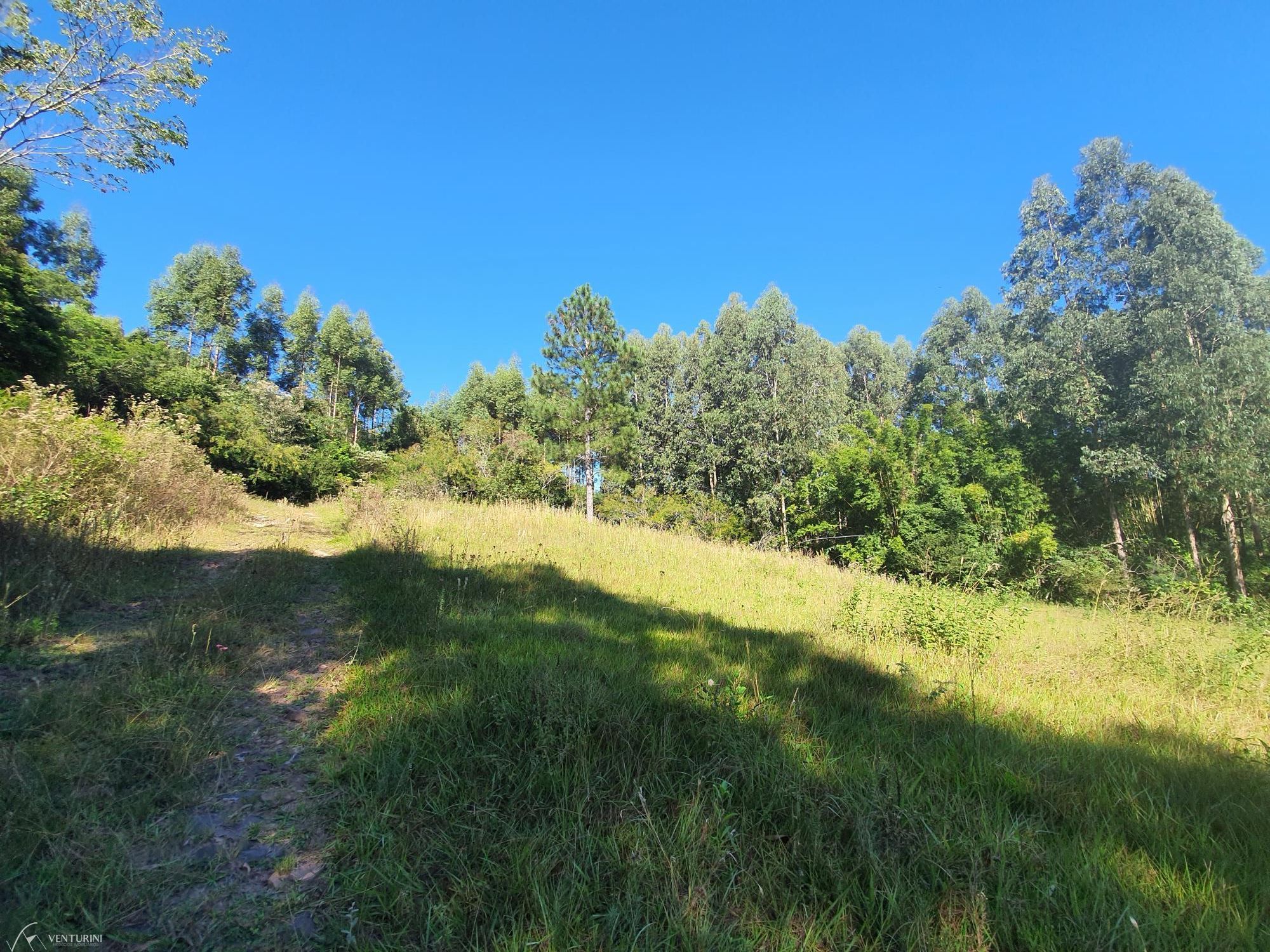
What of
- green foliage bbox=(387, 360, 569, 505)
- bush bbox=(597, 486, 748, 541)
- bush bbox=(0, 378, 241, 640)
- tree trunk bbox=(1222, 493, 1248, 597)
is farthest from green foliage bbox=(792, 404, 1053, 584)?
bush bbox=(0, 378, 241, 640)

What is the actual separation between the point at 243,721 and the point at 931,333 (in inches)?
1379

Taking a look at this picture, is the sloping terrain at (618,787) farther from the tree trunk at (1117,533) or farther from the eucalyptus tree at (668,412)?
the eucalyptus tree at (668,412)

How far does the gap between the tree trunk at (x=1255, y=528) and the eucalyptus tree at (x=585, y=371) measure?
2028cm

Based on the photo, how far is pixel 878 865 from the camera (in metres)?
1.64

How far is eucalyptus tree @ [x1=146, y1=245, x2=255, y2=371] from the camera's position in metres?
31.9

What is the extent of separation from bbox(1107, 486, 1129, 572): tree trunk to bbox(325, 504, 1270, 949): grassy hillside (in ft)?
58.1

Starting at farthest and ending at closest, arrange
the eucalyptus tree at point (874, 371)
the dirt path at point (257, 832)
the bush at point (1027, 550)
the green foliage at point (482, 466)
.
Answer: the eucalyptus tree at point (874, 371)
the green foliage at point (482, 466)
the bush at point (1027, 550)
the dirt path at point (257, 832)

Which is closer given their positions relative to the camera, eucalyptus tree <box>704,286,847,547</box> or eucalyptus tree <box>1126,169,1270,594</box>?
eucalyptus tree <box>1126,169,1270,594</box>

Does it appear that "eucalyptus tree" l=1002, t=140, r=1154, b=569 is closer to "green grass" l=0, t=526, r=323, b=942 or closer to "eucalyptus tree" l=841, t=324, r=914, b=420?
"eucalyptus tree" l=841, t=324, r=914, b=420

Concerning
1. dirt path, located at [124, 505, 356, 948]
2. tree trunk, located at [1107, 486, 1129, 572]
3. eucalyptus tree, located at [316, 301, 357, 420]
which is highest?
eucalyptus tree, located at [316, 301, 357, 420]

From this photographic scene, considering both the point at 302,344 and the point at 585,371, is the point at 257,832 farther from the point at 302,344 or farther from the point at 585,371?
the point at 302,344

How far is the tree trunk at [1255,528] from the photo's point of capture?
14.6 metres

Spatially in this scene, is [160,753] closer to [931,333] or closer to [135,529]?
[135,529]

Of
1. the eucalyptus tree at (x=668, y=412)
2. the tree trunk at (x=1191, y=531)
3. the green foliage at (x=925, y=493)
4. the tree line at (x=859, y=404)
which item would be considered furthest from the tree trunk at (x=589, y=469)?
the tree trunk at (x=1191, y=531)
